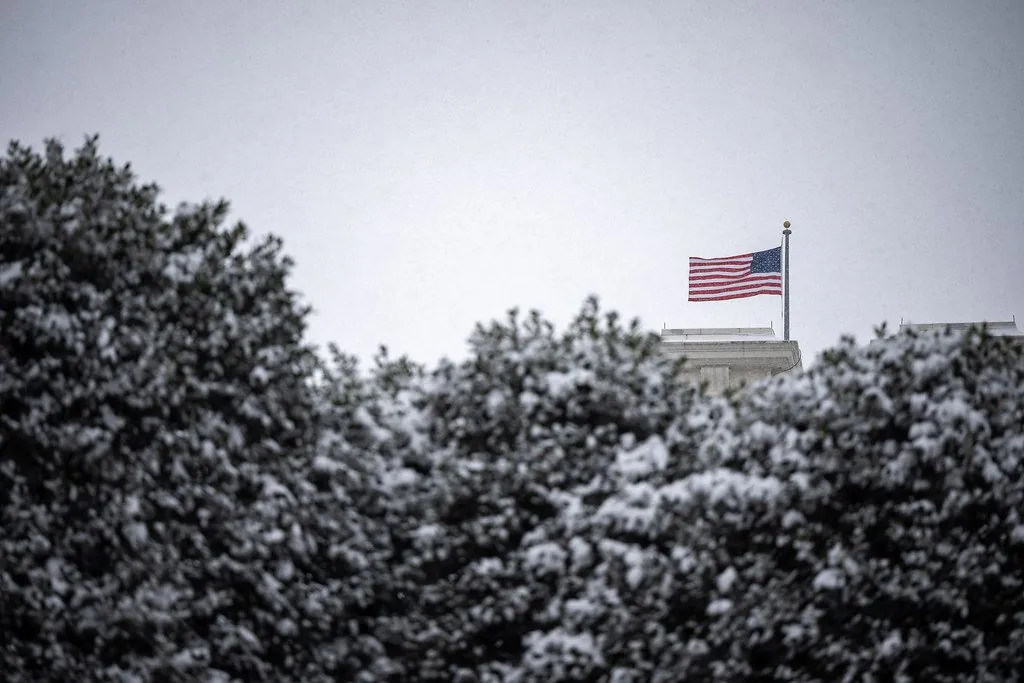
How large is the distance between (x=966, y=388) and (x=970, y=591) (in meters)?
1.80

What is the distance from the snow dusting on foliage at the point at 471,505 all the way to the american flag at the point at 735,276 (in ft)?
75.6

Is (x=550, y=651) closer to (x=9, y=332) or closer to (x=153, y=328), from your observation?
(x=153, y=328)

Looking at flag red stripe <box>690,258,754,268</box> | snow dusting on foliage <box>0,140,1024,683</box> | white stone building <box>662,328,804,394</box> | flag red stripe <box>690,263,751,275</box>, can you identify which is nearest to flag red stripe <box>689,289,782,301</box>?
flag red stripe <box>690,263,751,275</box>

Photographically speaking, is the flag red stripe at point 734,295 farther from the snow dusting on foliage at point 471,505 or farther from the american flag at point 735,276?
the snow dusting on foliage at point 471,505

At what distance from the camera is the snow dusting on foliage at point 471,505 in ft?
28.1

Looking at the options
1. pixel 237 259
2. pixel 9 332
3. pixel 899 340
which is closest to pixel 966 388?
pixel 899 340

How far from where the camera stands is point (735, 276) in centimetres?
3266

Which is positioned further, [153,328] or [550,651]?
[153,328]

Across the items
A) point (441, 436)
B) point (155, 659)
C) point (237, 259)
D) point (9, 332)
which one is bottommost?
point (155, 659)

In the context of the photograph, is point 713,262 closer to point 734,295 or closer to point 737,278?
point 737,278

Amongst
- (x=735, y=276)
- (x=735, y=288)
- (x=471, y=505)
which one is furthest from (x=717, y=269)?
(x=471, y=505)

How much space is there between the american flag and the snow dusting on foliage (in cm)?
2304

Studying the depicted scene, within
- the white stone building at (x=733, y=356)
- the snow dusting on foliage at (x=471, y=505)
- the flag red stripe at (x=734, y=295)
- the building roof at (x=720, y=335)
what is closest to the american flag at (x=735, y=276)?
the flag red stripe at (x=734, y=295)

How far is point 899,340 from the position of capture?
9500 mm
